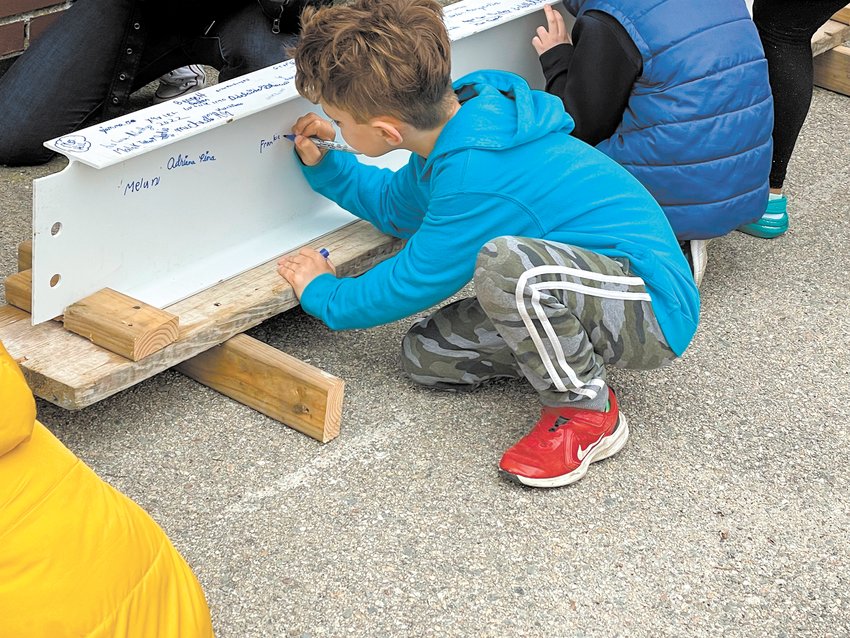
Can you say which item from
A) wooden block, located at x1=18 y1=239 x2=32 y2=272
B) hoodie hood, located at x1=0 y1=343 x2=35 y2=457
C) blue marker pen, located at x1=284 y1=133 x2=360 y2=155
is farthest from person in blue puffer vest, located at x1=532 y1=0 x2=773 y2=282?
hoodie hood, located at x1=0 y1=343 x2=35 y2=457

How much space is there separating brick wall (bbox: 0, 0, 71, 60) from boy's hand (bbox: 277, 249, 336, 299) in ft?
5.71

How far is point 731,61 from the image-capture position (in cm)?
268

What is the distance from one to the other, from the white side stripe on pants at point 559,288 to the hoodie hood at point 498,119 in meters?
0.28

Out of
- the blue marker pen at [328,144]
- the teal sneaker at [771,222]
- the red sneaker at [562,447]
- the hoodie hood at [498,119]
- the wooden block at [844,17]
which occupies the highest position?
the hoodie hood at [498,119]

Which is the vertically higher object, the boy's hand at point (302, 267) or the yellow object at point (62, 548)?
the yellow object at point (62, 548)

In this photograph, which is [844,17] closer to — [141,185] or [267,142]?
[267,142]

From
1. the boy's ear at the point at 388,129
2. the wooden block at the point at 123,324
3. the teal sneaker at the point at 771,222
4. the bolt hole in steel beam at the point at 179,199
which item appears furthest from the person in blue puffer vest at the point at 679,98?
the wooden block at the point at 123,324

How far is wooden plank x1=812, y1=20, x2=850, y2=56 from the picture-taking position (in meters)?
4.19

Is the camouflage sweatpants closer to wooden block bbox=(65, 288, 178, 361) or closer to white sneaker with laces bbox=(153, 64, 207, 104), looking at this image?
wooden block bbox=(65, 288, 178, 361)

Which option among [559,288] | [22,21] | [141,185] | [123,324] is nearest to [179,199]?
[141,185]

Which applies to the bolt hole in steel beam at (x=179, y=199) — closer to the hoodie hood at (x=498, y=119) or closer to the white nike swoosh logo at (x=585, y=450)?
the hoodie hood at (x=498, y=119)

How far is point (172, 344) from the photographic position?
217cm

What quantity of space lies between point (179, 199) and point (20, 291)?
15.7 inches

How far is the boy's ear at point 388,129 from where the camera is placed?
7.09 feet
